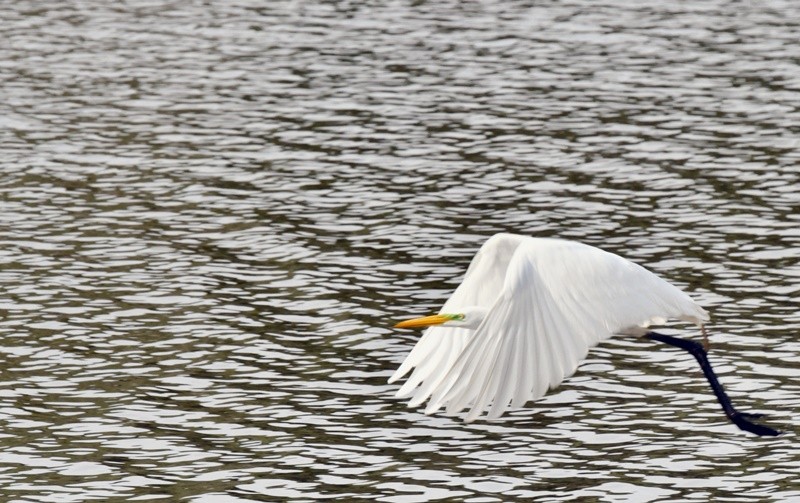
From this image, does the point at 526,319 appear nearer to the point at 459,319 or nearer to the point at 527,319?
the point at 527,319

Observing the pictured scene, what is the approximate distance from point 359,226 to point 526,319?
8.44 m

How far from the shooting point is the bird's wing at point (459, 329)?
34.6 feet

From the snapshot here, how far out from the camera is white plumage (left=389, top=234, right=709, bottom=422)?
9.24m

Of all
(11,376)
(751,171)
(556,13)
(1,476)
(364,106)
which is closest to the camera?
(1,476)

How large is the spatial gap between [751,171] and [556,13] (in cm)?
1031

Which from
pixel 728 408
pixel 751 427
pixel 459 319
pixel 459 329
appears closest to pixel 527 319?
pixel 459 319

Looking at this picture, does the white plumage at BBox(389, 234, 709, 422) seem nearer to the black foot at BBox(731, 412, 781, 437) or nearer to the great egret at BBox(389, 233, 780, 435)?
the great egret at BBox(389, 233, 780, 435)

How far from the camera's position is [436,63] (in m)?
25.8

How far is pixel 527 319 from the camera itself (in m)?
9.48

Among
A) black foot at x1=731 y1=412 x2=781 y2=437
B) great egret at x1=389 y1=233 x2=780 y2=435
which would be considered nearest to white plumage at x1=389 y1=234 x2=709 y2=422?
great egret at x1=389 y1=233 x2=780 y2=435

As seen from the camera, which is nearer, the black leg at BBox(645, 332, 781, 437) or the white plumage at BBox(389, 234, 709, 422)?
the white plumage at BBox(389, 234, 709, 422)

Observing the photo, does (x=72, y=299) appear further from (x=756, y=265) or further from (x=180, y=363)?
(x=756, y=265)

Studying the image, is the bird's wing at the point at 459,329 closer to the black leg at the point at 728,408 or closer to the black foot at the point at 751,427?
the black leg at the point at 728,408

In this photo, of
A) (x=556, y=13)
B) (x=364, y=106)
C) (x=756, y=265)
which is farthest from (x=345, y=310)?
(x=556, y=13)
